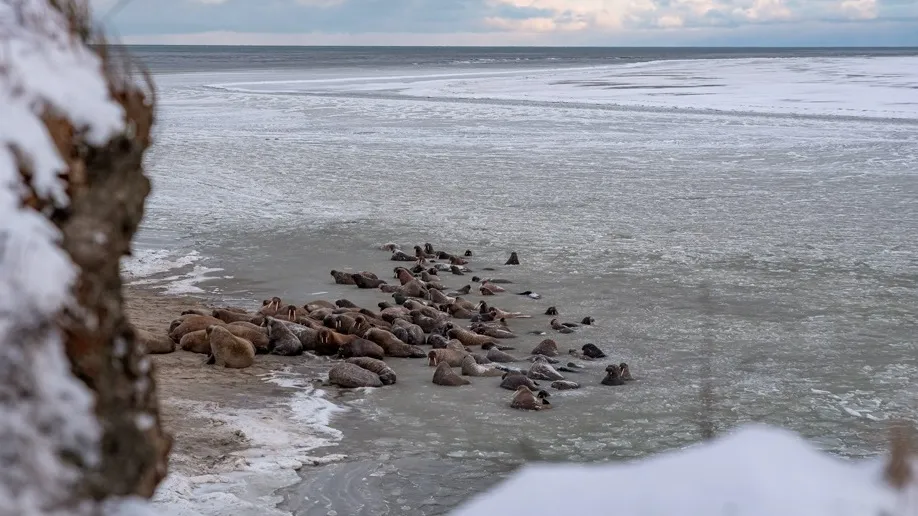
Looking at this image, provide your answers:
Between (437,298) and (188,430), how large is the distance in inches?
173

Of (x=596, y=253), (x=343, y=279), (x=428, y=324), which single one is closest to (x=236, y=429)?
(x=428, y=324)

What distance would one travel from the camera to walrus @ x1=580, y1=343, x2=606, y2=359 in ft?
28.8

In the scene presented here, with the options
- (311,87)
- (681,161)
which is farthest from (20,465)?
(311,87)

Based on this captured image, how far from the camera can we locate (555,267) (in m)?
12.2

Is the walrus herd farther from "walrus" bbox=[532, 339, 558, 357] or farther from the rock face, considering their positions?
the rock face

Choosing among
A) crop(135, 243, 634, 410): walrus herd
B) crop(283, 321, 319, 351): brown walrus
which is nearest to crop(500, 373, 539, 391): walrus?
crop(135, 243, 634, 410): walrus herd

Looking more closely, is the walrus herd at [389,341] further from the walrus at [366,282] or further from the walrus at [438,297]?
the walrus at [366,282]

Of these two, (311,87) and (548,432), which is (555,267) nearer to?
(548,432)

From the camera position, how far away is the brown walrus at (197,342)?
348 inches

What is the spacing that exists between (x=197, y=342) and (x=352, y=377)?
1.60 m

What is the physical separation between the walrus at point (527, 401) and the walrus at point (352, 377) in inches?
44.6

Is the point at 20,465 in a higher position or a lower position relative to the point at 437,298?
higher

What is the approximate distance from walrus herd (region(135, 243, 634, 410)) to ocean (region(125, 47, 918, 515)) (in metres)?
0.19

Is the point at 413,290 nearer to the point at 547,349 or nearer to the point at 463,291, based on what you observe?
the point at 463,291
